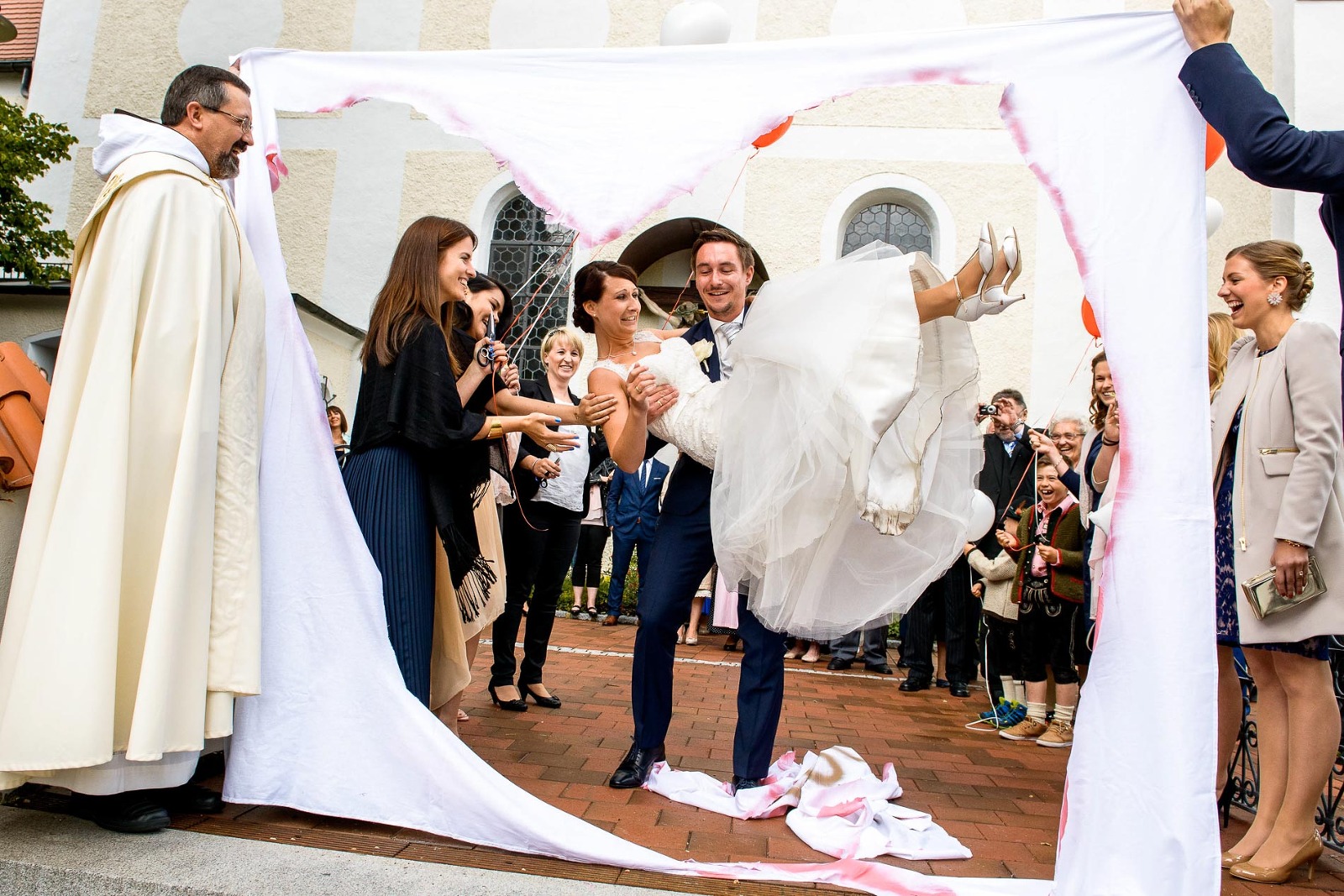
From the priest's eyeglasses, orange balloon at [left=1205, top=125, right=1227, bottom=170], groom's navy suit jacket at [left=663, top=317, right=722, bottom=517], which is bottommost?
groom's navy suit jacket at [left=663, top=317, right=722, bottom=517]

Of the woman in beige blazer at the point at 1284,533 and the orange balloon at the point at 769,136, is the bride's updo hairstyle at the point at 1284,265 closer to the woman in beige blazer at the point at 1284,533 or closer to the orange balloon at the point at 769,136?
the woman in beige blazer at the point at 1284,533

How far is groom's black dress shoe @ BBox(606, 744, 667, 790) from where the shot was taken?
136 inches

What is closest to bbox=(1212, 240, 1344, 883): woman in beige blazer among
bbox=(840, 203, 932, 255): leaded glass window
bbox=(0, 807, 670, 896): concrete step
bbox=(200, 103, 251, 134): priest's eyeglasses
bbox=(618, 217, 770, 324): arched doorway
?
bbox=(0, 807, 670, 896): concrete step

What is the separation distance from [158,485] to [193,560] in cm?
23

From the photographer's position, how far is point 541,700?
5121mm

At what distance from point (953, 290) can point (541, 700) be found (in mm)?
3298

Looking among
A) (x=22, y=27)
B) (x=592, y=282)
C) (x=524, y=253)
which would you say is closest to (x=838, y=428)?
(x=592, y=282)

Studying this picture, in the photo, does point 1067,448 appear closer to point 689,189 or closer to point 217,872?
point 689,189

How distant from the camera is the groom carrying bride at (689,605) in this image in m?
3.44

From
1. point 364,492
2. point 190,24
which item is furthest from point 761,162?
point 364,492

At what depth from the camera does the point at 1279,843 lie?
2926 millimetres

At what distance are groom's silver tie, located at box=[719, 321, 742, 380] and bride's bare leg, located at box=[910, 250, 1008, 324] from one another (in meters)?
0.78


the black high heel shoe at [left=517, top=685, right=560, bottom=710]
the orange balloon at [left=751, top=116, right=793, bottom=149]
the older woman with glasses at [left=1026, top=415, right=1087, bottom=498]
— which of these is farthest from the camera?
the older woman with glasses at [left=1026, top=415, right=1087, bottom=498]

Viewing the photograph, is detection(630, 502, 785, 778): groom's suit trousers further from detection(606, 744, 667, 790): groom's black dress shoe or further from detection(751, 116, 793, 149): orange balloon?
detection(751, 116, 793, 149): orange balloon
